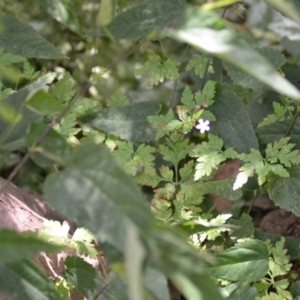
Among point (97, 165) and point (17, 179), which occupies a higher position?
point (97, 165)

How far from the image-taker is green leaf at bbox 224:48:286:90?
47.4 inches

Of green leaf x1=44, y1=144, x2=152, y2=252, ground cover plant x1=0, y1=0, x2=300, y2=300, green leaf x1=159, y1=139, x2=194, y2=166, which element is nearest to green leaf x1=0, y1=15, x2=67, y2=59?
ground cover plant x1=0, y1=0, x2=300, y2=300

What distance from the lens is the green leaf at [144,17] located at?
3.90 feet

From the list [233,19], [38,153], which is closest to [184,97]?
[38,153]

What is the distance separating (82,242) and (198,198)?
0.88 feet

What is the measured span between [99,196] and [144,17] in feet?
2.10

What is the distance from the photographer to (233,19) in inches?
96.5

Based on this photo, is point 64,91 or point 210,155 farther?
point 64,91

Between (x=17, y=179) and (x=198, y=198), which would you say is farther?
(x=17, y=179)

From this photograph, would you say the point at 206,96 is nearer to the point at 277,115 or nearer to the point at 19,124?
the point at 277,115

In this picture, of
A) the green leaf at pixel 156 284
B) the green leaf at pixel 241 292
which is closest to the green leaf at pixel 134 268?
the green leaf at pixel 156 284

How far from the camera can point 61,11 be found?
3.89ft

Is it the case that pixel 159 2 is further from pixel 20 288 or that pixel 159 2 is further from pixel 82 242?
pixel 20 288

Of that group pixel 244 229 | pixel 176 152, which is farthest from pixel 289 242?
pixel 176 152
